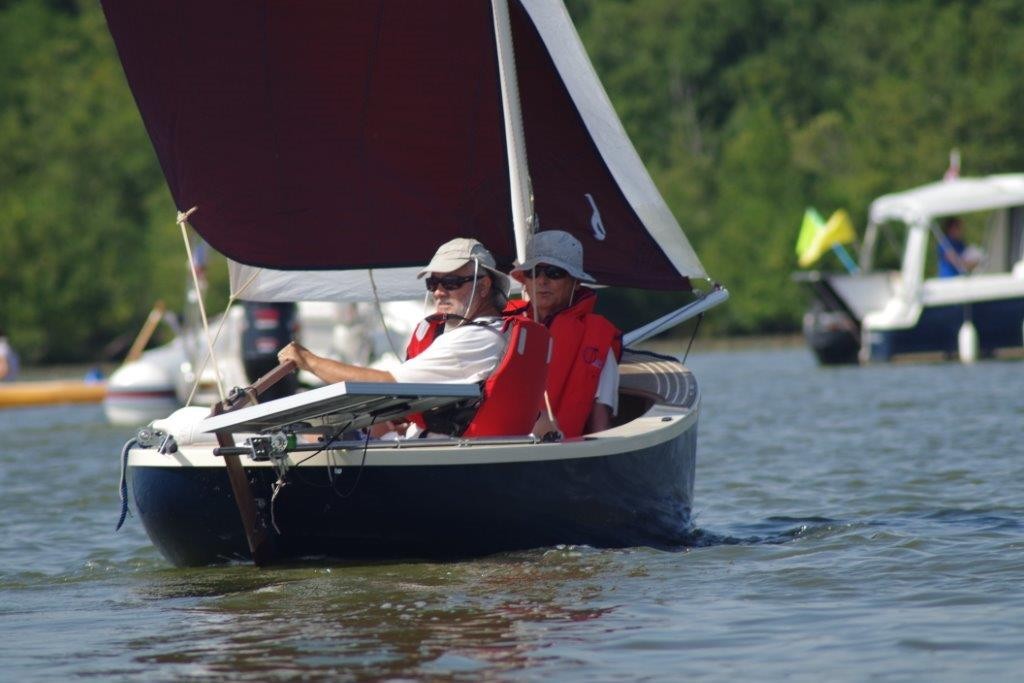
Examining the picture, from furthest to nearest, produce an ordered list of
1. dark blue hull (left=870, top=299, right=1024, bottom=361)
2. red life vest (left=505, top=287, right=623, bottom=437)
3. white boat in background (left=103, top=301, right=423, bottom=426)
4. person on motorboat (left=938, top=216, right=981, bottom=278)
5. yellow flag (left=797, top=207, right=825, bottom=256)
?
1. yellow flag (left=797, top=207, right=825, bottom=256)
2. person on motorboat (left=938, top=216, right=981, bottom=278)
3. dark blue hull (left=870, top=299, right=1024, bottom=361)
4. white boat in background (left=103, top=301, right=423, bottom=426)
5. red life vest (left=505, top=287, right=623, bottom=437)

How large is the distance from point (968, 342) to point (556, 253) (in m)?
19.0

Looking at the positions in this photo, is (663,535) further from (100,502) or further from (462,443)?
(100,502)

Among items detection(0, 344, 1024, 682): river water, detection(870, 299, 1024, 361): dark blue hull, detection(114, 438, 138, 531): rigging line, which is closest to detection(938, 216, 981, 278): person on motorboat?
detection(870, 299, 1024, 361): dark blue hull

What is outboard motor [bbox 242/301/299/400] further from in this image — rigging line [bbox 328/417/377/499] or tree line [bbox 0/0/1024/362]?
tree line [bbox 0/0/1024/362]

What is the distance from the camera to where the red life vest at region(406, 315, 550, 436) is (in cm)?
679

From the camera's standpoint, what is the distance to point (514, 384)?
688cm

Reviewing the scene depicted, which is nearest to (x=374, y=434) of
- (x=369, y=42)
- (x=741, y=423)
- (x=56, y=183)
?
(x=369, y=42)

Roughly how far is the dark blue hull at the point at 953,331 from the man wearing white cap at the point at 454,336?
19.7 m

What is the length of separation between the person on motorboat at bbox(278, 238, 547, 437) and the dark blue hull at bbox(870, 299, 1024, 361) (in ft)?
64.5

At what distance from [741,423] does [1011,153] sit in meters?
33.9

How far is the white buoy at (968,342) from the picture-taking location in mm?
25438

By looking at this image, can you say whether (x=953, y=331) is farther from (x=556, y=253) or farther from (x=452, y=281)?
(x=452, y=281)

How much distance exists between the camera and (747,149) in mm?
54125

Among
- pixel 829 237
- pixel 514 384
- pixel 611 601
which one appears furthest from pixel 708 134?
pixel 611 601
